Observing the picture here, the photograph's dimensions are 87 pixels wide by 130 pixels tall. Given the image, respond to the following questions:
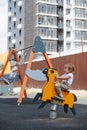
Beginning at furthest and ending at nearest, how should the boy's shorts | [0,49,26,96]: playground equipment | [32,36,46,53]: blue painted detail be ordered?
[0,49,26,96]: playground equipment
[32,36,46,53]: blue painted detail
the boy's shorts

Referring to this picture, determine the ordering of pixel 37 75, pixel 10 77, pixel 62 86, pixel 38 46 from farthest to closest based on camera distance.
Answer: pixel 10 77, pixel 38 46, pixel 37 75, pixel 62 86

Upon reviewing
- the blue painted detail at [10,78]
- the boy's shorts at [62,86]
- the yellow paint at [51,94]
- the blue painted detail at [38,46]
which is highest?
the blue painted detail at [38,46]

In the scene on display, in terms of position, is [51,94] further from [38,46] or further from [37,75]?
[38,46]

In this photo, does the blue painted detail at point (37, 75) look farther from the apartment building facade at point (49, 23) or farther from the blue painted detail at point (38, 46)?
the apartment building facade at point (49, 23)

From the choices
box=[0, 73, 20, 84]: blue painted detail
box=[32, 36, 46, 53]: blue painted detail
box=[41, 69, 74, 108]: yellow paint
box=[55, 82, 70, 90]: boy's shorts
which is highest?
box=[32, 36, 46, 53]: blue painted detail

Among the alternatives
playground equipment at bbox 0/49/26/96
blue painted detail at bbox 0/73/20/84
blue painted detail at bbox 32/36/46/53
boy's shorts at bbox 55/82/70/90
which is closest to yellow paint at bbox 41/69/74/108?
boy's shorts at bbox 55/82/70/90

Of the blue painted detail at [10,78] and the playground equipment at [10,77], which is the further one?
the blue painted detail at [10,78]

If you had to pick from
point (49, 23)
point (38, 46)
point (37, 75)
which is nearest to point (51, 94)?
point (37, 75)

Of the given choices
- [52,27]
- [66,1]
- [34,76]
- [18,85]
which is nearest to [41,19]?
[52,27]

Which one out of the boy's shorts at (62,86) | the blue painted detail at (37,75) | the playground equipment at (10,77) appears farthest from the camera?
the playground equipment at (10,77)

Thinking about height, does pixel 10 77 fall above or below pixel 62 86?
below

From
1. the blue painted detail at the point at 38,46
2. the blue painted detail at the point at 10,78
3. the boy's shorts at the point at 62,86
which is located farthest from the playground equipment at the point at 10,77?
the boy's shorts at the point at 62,86

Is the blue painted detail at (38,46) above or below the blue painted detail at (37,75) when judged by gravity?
above

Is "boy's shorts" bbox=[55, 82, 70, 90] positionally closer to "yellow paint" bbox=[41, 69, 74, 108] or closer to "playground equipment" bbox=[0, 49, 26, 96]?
"yellow paint" bbox=[41, 69, 74, 108]
